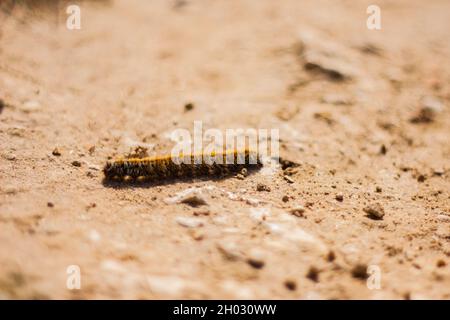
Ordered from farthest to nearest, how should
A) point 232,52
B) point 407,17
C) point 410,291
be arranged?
point 407,17
point 232,52
point 410,291

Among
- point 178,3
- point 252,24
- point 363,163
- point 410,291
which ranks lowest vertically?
point 410,291

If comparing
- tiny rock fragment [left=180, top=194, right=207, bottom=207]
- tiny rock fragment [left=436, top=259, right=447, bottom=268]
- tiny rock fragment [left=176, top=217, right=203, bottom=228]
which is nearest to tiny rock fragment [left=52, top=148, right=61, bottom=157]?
tiny rock fragment [left=180, top=194, right=207, bottom=207]

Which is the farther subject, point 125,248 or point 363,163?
point 363,163

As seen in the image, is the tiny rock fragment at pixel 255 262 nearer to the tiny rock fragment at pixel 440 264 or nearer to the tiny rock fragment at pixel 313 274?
the tiny rock fragment at pixel 313 274

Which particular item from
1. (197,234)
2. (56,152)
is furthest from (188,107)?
(197,234)

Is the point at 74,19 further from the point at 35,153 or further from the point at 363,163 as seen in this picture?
the point at 363,163

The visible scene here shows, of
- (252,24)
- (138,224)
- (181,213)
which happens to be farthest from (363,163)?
(252,24)
